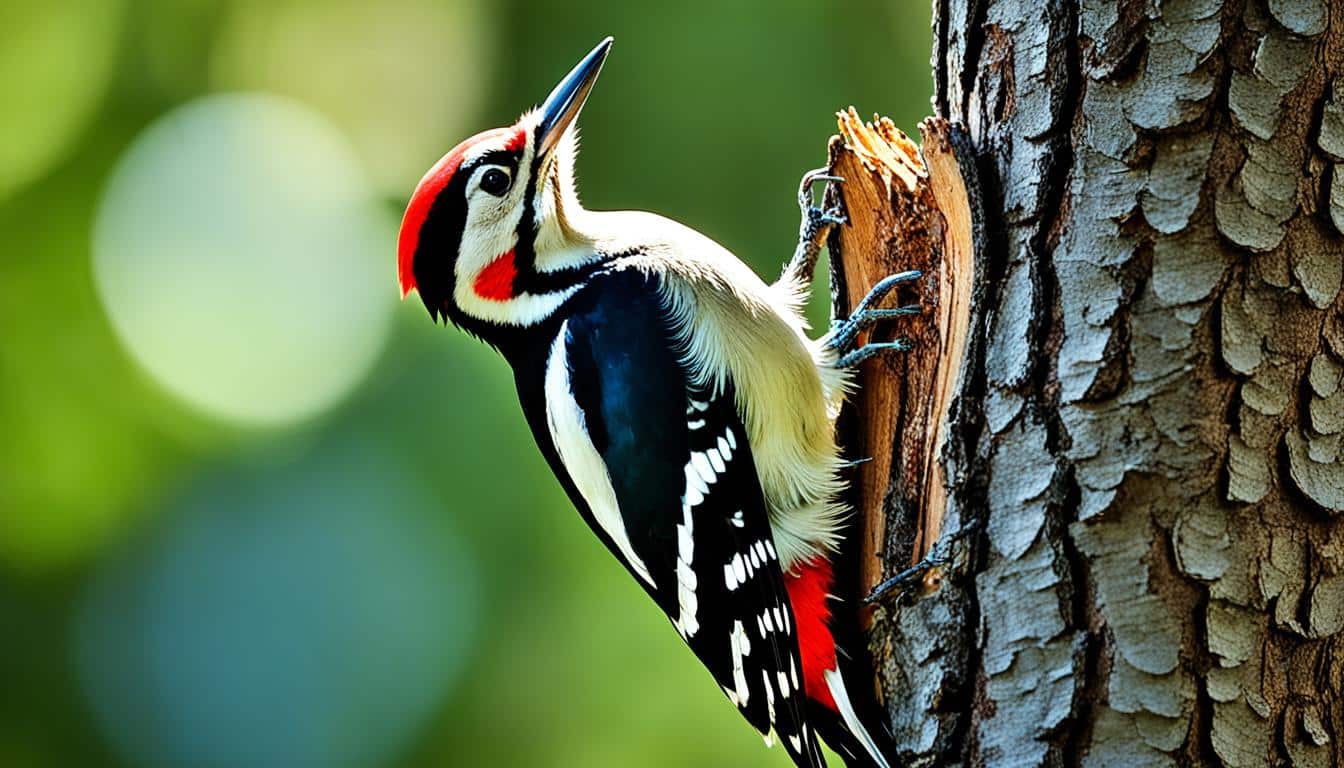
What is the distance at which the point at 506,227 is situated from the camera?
2.62 meters

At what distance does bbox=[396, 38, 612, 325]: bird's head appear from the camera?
2.57 metres

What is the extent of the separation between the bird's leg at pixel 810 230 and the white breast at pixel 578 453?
20.5 inches

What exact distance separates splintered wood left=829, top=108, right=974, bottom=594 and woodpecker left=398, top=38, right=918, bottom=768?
0.04m

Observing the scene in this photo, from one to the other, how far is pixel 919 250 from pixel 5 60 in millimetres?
4579

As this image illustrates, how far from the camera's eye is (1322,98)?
5.48ft

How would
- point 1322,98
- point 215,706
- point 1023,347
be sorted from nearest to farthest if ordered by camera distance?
point 1322,98
point 1023,347
point 215,706

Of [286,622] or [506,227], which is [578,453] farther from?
[286,622]

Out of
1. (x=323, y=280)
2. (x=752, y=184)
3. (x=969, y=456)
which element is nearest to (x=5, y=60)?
(x=323, y=280)

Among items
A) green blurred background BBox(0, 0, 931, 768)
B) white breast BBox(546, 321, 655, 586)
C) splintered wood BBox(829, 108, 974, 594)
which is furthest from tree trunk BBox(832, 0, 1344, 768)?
green blurred background BBox(0, 0, 931, 768)

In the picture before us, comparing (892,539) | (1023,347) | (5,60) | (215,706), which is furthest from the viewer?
(5,60)

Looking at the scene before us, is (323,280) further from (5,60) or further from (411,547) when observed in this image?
(5,60)

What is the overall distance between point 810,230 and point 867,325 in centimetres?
31

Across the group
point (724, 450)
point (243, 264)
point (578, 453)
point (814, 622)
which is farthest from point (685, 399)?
point (243, 264)

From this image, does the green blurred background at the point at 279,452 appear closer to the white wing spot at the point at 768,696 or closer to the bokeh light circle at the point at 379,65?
the bokeh light circle at the point at 379,65
